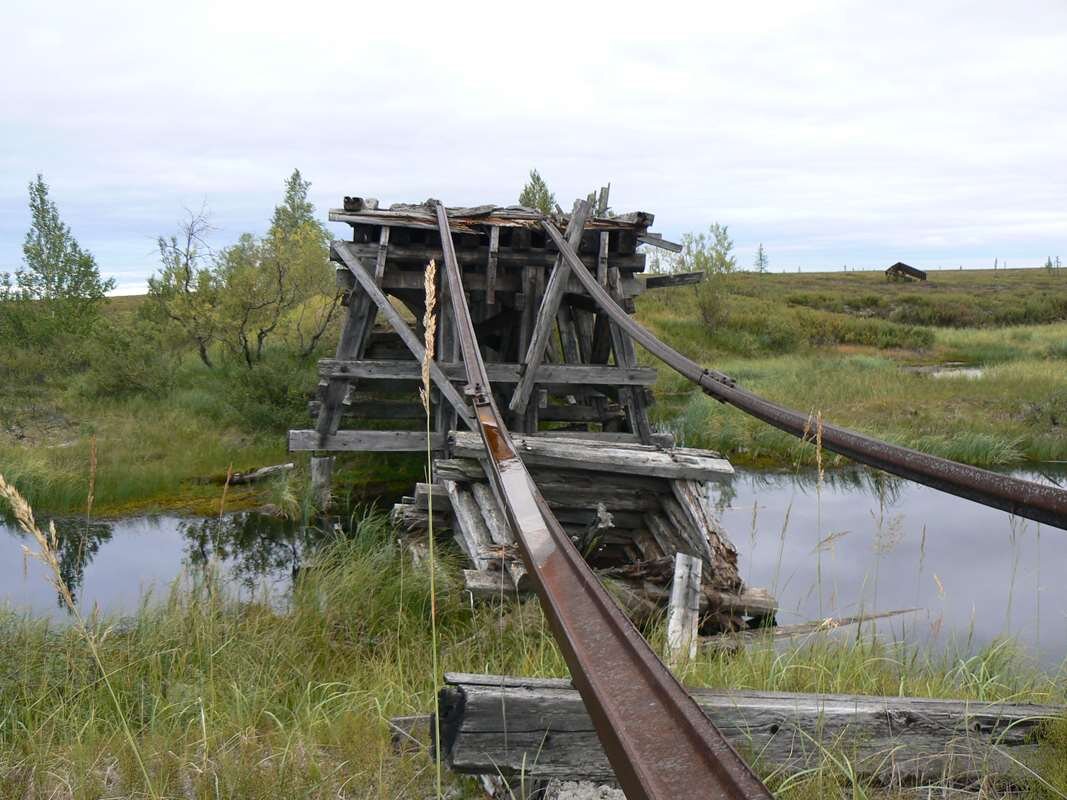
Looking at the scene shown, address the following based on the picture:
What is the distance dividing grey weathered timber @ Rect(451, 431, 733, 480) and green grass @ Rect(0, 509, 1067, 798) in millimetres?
923

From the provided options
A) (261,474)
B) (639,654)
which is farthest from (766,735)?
(261,474)

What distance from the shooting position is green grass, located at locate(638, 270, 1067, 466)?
498 inches

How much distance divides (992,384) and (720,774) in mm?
17739

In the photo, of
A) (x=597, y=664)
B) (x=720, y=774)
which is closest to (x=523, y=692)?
(x=597, y=664)

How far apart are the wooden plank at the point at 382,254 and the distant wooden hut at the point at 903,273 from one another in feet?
210

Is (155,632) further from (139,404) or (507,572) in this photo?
(139,404)

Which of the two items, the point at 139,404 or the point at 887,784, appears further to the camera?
the point at 139,404

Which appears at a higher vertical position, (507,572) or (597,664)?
(597,664)

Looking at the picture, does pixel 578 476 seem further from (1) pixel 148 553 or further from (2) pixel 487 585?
(1) pixel 148 553

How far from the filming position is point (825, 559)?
8.27 meters

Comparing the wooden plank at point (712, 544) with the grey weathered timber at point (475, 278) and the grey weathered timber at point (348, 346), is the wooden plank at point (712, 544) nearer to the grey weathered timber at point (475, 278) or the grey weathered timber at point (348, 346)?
the grey weathered timber at point (475, 278)

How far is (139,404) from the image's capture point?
13.9m

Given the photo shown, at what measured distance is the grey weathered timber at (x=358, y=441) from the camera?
8750mm

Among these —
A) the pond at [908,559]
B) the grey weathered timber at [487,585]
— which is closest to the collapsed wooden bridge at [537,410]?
the grey weathered timber at [487,585]
